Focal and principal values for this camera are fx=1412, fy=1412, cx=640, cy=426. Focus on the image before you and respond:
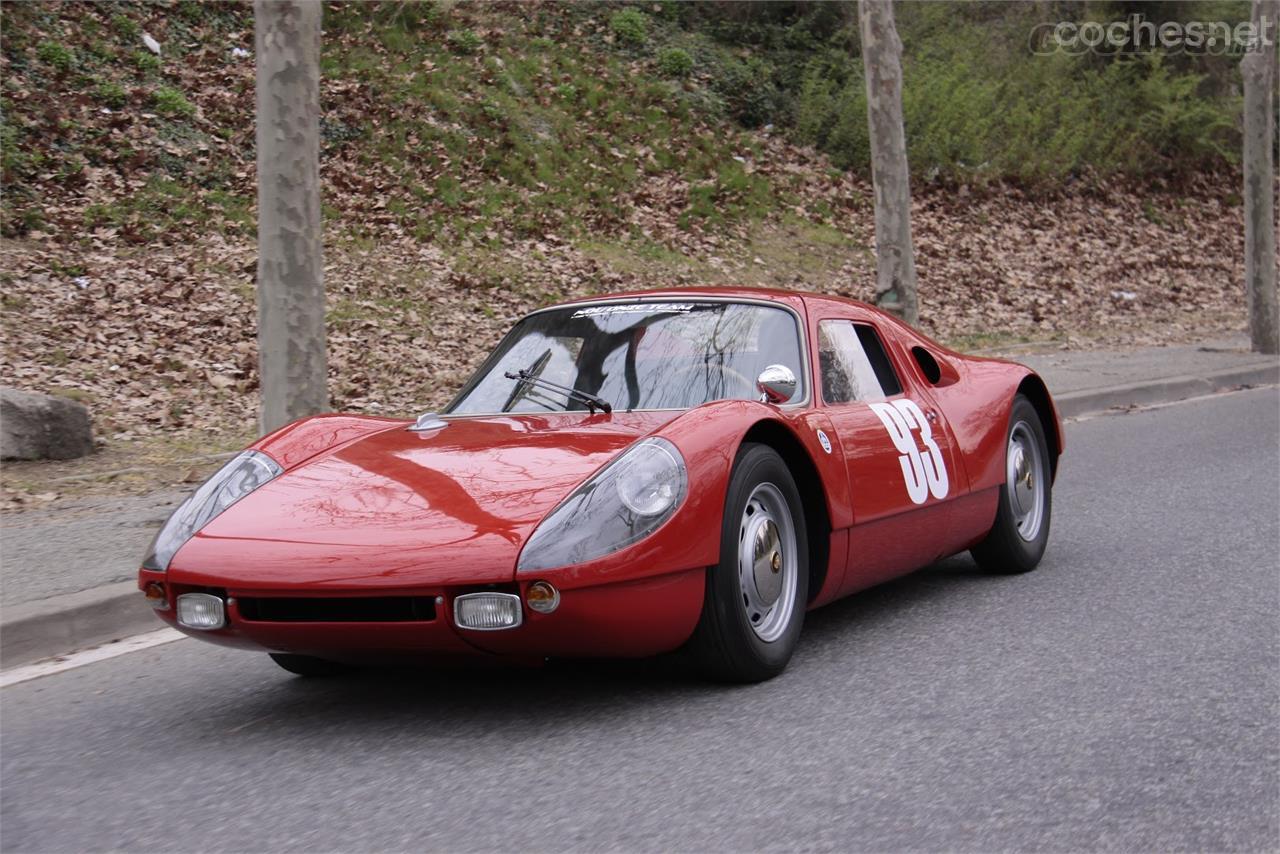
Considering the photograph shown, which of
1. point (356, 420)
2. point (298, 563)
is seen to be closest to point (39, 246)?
point (356, 420)

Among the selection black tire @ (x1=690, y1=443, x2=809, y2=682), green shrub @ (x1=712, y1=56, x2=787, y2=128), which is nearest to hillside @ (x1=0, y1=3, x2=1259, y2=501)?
green shrub @ (x1=712, y1=56, x2=787, y2=128)

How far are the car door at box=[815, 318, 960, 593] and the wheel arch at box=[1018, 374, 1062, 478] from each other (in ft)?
3.20

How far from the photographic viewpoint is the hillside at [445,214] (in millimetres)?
12117

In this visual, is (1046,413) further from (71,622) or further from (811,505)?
(71,622)

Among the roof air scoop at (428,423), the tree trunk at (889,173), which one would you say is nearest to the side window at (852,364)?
the roof air scoop at (428,423)

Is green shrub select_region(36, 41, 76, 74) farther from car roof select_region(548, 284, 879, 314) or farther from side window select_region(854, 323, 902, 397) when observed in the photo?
side window select_region(854, 323, 902, 397)

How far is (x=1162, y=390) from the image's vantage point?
1368 centimetres

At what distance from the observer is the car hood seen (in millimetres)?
3732

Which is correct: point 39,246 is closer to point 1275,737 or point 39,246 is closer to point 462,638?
point 462,638

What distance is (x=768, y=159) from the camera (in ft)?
67.4

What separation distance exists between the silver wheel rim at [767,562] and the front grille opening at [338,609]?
99 cm

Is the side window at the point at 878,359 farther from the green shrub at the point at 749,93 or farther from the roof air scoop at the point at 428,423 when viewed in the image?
the green shrub at the point at 749,93

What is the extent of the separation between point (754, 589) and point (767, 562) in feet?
0.35

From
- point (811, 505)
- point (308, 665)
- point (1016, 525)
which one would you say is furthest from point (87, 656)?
point (1016, 525)
